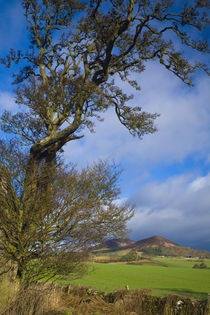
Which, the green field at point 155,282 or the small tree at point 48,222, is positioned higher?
the small tree at point 48,222

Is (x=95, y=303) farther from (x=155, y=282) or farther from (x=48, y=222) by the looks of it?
(x=155, y=282)

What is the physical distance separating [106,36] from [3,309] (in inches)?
396

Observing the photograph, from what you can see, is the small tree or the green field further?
the green field

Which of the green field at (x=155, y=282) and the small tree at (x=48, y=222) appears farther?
the green field at (x=155, y=282)

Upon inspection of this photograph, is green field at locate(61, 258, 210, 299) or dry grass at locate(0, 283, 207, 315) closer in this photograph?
dry grass at locate(0, 283, 207, 315)

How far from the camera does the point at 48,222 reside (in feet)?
23.2

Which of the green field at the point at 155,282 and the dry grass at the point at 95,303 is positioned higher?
the dry grass at the point at 95,303

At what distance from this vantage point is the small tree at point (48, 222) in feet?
22.2

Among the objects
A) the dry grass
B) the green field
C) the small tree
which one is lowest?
the green field

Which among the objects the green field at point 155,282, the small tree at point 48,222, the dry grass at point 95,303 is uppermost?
the small tree at point 48,222

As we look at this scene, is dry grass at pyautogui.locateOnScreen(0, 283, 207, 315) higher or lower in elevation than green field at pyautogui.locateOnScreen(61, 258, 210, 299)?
higher

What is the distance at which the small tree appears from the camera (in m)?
6.77

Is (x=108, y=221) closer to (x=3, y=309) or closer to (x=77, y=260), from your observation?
(x=77, y=260)

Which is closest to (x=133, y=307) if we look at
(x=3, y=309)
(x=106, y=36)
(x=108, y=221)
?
(x=108, y=221)
